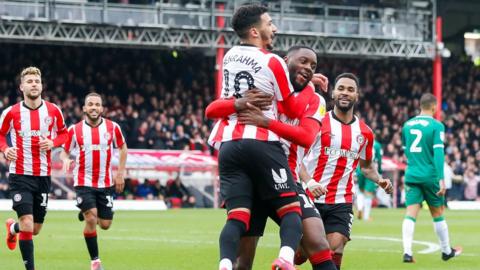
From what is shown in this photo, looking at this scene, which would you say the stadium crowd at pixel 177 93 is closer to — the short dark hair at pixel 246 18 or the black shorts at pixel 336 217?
the black shorts at pixel 336 217

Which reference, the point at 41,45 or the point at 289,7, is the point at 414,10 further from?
the point at 41,45

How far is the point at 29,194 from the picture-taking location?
41.9 ft

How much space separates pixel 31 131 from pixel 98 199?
1.94 m

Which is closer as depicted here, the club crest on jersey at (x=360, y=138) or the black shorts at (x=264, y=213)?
the black shorts at (x=264, y=213)

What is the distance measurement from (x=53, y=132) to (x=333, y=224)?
155 inches

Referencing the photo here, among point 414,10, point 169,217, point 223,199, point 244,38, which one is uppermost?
point 414,10

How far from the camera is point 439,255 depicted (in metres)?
16.8

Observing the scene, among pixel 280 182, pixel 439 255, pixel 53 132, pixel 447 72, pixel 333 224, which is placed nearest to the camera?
pixel 280 182

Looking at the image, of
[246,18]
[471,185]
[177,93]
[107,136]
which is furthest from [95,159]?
[177,93]

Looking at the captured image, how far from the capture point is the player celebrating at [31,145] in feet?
41.6

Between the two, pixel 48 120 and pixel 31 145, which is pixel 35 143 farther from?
pixel 48 120

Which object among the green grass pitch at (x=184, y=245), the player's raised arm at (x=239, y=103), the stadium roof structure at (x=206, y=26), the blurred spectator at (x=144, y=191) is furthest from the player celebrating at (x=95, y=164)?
the stadium roof structure at (x=206, y=26)

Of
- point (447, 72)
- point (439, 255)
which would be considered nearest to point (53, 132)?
point (439, 255)

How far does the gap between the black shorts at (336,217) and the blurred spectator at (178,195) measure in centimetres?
2546
